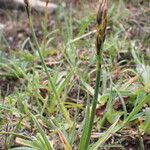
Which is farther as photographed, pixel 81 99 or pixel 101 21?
pixel 81 99

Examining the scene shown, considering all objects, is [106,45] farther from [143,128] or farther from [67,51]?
[143,128]

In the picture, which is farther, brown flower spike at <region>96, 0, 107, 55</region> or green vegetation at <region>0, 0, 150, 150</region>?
green vegetation at <region>0, 0, 150, 150</region>

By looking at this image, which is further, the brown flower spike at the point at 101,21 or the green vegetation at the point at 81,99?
the green vegetation at the point at 81,99

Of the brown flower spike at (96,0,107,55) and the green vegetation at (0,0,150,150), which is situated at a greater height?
the brown flower spike at (96,0,107,55)

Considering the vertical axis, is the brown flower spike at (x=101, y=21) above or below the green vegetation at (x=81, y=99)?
above

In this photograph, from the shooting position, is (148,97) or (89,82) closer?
(148,97)

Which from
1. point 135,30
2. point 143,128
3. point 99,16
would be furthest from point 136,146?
point 135,30

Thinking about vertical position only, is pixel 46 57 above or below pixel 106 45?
below

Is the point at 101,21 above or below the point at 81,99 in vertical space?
above
